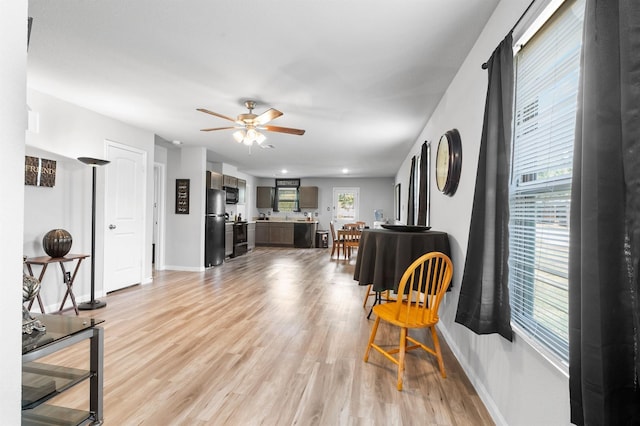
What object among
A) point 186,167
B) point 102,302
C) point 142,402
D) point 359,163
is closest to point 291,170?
point 359,163

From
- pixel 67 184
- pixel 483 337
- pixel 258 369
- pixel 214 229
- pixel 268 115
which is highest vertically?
pixel 268 115

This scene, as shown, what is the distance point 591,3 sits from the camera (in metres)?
0.88

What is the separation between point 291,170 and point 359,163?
2.28 metres

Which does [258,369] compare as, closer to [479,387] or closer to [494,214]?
[479,387]

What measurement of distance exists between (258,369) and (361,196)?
8.44 meters

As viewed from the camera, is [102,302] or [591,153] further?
[102,302]

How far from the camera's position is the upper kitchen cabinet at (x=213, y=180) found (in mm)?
6363

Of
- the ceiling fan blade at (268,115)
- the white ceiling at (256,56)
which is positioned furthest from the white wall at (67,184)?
the ceiling fan blade at (268,115)

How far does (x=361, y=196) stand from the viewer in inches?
405

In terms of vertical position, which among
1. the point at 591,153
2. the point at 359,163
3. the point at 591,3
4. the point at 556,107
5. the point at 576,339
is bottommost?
the point at 576,339

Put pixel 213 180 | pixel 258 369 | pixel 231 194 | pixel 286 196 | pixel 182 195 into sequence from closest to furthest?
pixel 258 369, pixel 182 195, pixel 213 180, pixel 231 194, pixel 286 196

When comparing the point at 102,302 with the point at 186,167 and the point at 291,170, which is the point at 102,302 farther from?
the point at 291,170

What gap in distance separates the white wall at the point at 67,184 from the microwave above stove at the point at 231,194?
310 cm

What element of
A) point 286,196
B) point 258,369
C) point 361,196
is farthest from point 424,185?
point 286,196
